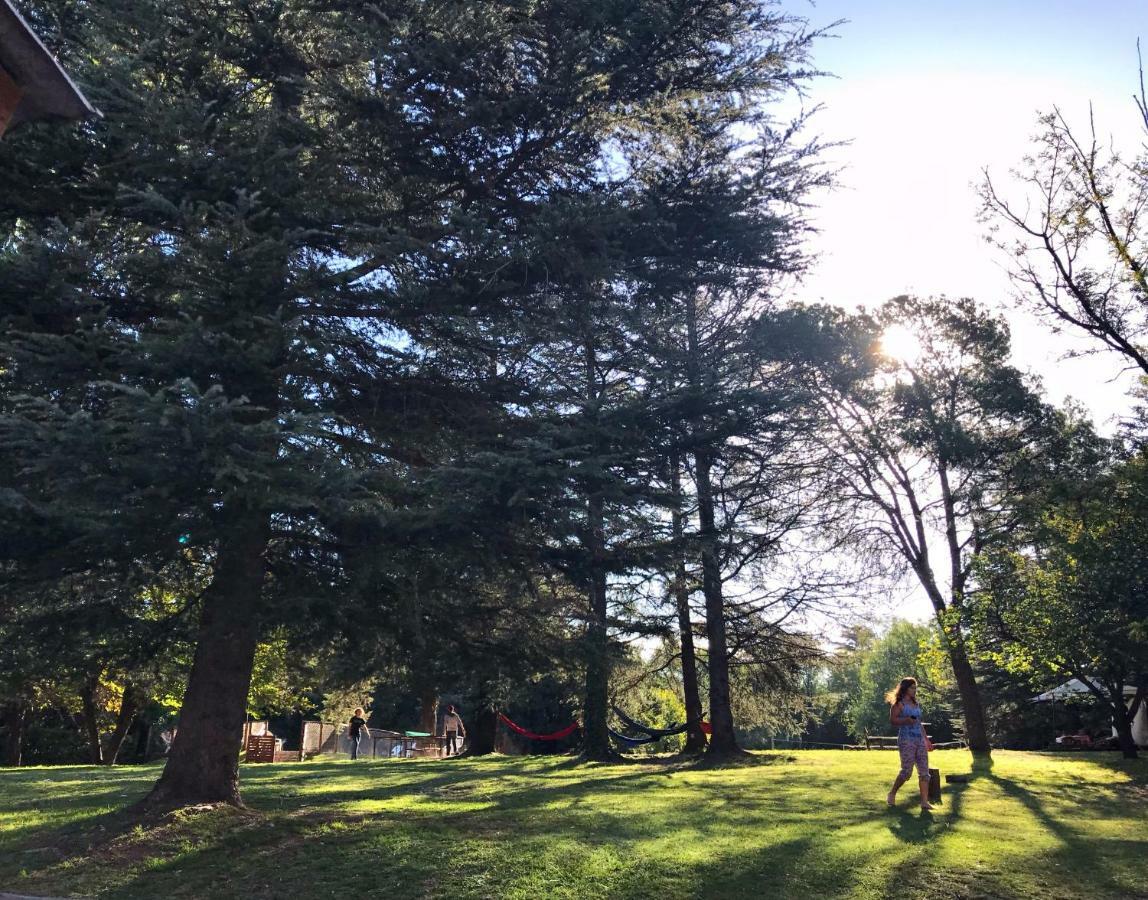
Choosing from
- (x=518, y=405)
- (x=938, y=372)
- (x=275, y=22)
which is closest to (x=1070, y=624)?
(x=938, y=372)

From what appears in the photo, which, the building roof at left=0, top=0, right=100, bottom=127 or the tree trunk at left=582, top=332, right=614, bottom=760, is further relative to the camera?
the tree trunk at left=582, top=332, right=614, bottom=760

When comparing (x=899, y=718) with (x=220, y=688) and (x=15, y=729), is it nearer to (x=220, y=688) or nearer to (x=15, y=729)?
(x=220, y=688)

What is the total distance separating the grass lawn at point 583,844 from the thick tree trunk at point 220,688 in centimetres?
43

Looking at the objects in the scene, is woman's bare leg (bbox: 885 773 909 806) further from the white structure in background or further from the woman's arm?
the white structure in background

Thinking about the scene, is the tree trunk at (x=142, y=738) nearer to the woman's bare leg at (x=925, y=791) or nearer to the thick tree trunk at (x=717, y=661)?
the thick tree trunk at (x=717, y=661)

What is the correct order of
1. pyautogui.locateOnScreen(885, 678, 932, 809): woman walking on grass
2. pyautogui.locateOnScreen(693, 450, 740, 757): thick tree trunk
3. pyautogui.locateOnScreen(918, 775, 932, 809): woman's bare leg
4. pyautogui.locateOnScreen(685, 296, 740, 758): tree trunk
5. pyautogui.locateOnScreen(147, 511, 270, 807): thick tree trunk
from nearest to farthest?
pyautogui.locateOnScreen(147, 511, 270, 807): thick tree trunk < pyautogui.locateOnScreen(918, 775, 932, 809): woman's bare leg < pyautogui.locateOnScreen(885, 678, 932, 809): woman walking on grass < pyautogui.locateOnScreen(685, 296, 740, 758): tree trunk < pyautogui.locateOnScreen(693, 450, 740, 757): thick tree trunk

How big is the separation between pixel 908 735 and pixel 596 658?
12.7ft

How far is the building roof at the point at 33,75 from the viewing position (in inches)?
204

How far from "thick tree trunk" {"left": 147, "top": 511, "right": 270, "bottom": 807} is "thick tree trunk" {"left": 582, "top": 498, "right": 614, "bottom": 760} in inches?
134

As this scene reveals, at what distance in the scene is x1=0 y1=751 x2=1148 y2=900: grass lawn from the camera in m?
6.52

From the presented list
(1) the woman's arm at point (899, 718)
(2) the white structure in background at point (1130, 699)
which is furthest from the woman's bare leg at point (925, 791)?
(2) the white structure in background at point (1130, 699)

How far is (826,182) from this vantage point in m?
10.4

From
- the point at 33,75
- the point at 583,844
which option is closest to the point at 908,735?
the point at 583,844

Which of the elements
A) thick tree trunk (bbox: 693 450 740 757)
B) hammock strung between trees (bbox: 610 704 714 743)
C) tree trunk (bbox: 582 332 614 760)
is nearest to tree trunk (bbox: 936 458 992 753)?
thick tree trunk (bbox: 693 450 740 757)
